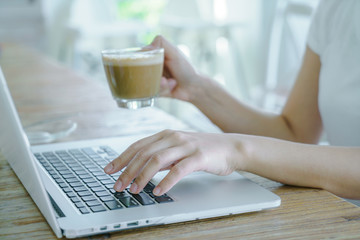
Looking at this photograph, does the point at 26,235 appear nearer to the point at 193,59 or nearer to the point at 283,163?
the point at 283,163

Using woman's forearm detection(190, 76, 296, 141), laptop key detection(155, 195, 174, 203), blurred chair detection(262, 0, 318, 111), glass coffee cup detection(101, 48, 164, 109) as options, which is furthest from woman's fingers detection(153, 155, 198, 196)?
blurred chair detection(262, 0, 318, 111)

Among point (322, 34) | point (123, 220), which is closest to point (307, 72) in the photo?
point (322, 34)

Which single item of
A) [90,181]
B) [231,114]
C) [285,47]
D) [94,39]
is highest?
[90,181]

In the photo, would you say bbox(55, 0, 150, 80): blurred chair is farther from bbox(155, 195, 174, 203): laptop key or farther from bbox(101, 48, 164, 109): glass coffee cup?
bbox(155, 195, 174, 203): laptop key

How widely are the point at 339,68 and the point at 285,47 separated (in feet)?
4.69

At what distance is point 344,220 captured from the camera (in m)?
0.62

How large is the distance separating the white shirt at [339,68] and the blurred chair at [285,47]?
3.35ft

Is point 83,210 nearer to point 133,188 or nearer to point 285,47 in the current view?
point 133,188

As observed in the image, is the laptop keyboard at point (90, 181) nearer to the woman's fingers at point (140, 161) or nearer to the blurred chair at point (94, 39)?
the woman's fingers at point (140, 161)

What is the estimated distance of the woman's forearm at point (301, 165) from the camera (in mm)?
736

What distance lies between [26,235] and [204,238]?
0.20 metres

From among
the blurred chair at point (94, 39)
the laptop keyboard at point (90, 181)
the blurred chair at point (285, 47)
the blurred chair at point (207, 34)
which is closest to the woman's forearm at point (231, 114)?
the laptop keyboard at point (90, 181)

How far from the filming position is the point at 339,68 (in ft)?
3.57

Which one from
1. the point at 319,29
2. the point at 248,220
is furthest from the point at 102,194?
the point at 319,29
